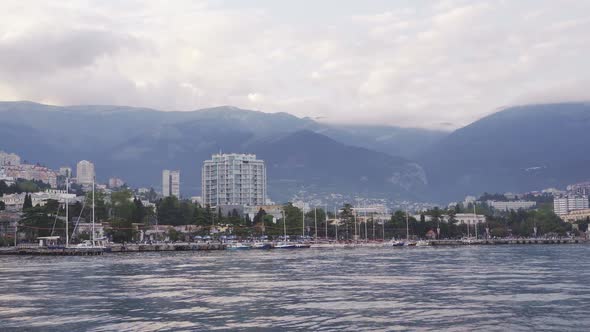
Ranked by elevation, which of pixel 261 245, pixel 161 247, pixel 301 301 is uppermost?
pixel 161 247

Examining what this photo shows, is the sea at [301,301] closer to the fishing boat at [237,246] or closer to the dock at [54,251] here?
the dock at [54,251]

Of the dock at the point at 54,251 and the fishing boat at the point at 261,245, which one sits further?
the fishing boat at the point at 261,245

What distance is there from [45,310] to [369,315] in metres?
19.2

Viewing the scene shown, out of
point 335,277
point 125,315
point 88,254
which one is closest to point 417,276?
point 335,277

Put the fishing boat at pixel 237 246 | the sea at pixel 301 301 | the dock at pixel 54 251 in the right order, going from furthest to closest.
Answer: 1. the fishing boat at pixel 237 246
2. the dock at pixel 54 251
3. the sea at pixel 301 301

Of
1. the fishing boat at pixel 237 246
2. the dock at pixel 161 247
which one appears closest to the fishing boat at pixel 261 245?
the fishing boat at pixel 237 246

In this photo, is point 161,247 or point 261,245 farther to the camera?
point 261,245

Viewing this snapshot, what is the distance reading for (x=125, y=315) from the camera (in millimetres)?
41500

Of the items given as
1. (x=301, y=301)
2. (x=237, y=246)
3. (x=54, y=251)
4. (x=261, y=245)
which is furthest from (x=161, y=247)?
(x=301, y=301)

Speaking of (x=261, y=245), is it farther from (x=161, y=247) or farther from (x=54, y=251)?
(x=54, y=251)

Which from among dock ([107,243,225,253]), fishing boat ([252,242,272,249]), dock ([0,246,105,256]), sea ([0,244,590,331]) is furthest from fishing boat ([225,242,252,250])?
sea ([0,244,590,331])

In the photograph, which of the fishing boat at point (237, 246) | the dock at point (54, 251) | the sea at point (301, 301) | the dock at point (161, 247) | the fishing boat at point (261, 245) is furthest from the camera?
the fishing boat at point (261, 245)

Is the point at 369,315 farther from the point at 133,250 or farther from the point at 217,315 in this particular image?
the point at 133,250

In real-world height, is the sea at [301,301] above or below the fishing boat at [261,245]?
below
